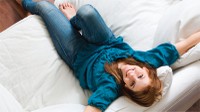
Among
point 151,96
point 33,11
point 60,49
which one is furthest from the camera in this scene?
point 33,11

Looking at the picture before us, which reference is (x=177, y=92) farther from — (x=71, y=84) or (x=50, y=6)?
(x=50, y=6)

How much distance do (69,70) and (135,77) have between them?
38 cm

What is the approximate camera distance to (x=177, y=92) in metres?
1.00

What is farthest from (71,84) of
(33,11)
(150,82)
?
(33,11)

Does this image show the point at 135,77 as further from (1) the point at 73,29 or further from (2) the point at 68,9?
(2) the point at 68,9

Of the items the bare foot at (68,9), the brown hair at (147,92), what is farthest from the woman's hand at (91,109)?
the bare foot at (68,9)

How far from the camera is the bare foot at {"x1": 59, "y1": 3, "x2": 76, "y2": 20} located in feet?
4.62

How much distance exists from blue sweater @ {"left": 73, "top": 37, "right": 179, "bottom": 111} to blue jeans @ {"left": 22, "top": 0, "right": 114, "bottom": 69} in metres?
0.04

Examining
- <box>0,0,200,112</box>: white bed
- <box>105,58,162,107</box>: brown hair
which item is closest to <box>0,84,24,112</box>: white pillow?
<box>0,0,200,112</box>: white bed

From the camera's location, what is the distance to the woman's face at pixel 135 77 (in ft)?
3.29

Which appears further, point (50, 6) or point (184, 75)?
point (50, 6)

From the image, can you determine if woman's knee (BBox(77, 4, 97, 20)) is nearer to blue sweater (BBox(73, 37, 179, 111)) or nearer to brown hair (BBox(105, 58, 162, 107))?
blue sweater (BBox(73, 37, 179, 111))

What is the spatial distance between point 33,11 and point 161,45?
2.40 ft

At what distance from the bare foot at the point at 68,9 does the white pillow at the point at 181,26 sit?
1.58 feet
